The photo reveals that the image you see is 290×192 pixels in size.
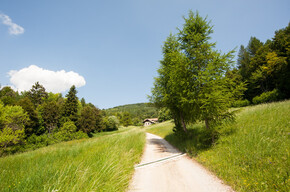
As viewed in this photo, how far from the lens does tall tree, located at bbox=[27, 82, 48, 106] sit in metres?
A: 52.5

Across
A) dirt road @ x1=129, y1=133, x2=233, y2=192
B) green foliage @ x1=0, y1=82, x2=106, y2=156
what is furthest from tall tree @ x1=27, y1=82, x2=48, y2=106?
dirt road @ x1=129, y1=133, x2=233, y2=192

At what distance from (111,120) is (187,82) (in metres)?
66.3

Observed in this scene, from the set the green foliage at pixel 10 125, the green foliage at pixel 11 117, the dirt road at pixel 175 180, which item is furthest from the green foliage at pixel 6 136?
the dirt road at pixel 175 180

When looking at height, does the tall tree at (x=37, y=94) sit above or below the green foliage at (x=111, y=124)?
above

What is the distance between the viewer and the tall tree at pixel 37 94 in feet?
172

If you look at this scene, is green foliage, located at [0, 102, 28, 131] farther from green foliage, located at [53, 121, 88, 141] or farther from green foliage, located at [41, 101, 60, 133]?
green foliage, located at [41, 101, 60, 133]

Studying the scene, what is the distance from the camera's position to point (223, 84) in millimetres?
6957

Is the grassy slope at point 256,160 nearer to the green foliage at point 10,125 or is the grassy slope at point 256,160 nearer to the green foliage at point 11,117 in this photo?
the green foliage at point 10,125

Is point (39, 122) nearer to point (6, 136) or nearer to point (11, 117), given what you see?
point (11, 117)

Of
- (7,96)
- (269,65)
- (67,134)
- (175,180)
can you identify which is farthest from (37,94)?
(269,65)

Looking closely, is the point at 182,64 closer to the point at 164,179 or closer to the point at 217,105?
the point at 217,105

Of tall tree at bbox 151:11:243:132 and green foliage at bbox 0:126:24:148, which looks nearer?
tall tree at bbox 151:11:243:132

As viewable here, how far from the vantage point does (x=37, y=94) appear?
5369 cm

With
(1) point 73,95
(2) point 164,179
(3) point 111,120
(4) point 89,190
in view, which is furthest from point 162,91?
(3) point 111,120
